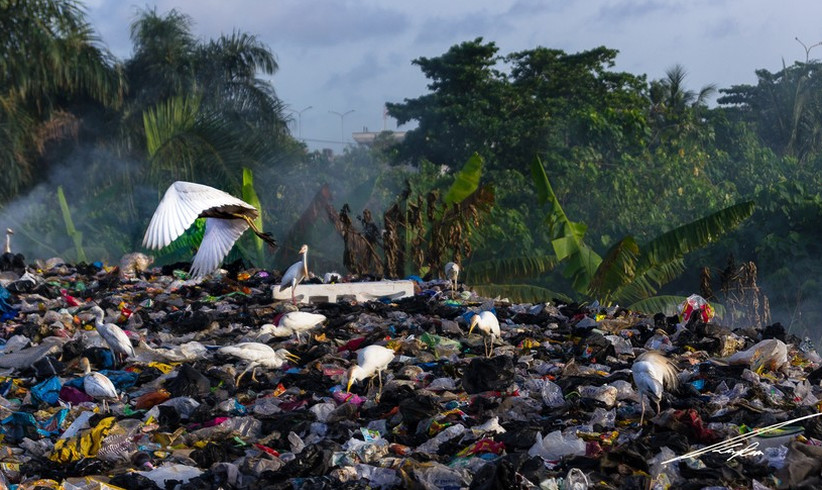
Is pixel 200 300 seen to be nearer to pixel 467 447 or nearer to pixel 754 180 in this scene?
pixel 467 447

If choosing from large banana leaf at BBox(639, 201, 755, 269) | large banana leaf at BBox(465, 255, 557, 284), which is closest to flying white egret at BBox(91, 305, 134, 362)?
large banana leaf at BBox(639, 201, 755, 269)

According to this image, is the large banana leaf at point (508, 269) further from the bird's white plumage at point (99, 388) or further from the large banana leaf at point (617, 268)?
the bird's white plumage at point (99, 388)

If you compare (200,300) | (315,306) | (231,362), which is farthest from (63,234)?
(231,362)

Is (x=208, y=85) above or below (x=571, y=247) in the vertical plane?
above

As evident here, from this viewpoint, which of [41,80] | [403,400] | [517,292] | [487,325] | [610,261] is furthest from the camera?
[41,80]

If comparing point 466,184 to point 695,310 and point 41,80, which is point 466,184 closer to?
point 695,310

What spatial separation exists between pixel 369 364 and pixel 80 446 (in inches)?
A: 70.3

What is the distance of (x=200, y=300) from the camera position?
988cm

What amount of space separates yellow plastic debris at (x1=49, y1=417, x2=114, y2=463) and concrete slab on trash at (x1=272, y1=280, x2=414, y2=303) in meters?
3.82

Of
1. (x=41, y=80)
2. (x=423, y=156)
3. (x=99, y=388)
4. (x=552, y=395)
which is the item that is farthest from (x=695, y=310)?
(x=41, y=80)

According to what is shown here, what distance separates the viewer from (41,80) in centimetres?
1823

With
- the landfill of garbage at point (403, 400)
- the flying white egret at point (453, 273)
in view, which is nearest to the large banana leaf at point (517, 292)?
the flying white egret at point (453, 273)

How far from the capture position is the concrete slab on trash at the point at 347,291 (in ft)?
31.3

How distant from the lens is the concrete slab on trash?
9.54 meters
